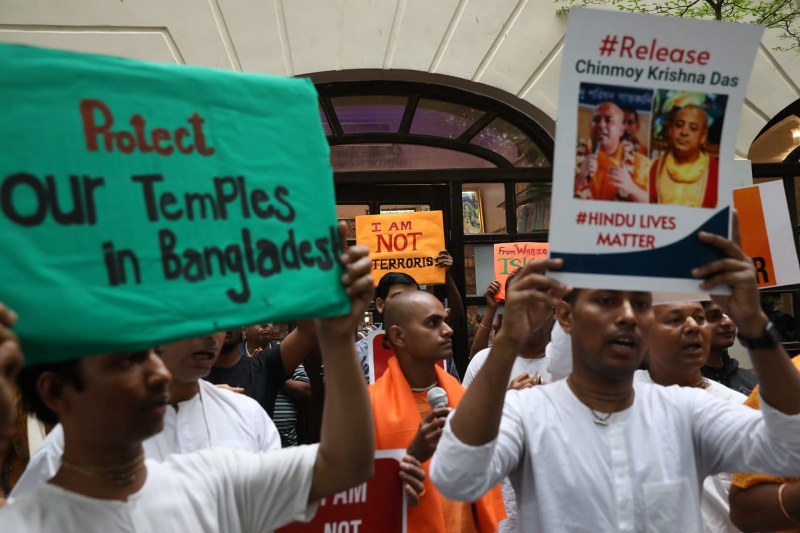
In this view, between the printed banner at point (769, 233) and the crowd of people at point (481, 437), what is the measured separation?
1308 mm

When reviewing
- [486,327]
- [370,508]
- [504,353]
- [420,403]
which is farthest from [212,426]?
[486,327]

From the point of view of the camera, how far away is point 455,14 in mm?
7730

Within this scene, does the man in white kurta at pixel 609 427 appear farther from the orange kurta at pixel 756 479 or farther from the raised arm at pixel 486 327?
the raised arm at pixel 486 327

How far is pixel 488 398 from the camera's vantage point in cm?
Result: 183

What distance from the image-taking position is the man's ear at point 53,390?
1609 mm

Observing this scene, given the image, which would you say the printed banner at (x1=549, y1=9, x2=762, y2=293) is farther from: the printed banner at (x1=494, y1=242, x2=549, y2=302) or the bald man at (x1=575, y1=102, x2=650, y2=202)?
the printed banner at (x1=494, y1=242, x2=549, y2=302)

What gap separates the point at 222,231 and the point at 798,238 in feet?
28.9

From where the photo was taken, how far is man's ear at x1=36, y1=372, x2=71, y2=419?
1.61 metres

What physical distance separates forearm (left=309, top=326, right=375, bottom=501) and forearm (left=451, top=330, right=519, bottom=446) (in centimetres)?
26

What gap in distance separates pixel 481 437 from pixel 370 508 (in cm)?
90

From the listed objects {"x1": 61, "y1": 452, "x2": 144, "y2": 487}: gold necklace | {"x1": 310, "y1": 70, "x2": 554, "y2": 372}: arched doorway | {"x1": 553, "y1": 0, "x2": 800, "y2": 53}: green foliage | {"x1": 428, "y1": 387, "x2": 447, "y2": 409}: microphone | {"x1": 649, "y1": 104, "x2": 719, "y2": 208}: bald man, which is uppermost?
{"x1": 553, "y1": 0, "x2": 800, "y2": 53}: green foliage

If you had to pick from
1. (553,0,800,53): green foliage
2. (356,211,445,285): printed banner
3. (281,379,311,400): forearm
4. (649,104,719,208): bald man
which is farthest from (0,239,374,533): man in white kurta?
(553,0,800,53): green foliage

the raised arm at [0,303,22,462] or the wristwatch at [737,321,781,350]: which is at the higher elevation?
the raised arm at [0,303,22,462]

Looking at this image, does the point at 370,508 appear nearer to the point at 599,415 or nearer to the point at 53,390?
the point at 599,415
